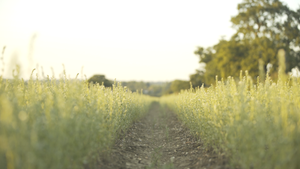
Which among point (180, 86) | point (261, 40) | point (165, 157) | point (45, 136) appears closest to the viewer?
point (45, 136)

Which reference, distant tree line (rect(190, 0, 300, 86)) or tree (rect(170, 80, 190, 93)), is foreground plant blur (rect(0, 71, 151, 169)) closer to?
distant tree line (rect(190, 0, 300, 86))

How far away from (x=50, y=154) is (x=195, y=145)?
501 centimetres

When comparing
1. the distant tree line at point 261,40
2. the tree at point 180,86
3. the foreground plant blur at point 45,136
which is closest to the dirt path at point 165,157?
the foreground plant blur at point 45,136

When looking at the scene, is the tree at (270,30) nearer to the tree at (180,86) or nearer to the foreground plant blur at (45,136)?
the foreground plant blur at (45,136)

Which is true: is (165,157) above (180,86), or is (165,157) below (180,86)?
below

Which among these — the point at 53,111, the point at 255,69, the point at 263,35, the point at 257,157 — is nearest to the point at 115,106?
the point at 53,111

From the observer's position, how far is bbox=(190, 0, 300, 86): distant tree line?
2744 centimetres

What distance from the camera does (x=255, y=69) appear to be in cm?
2869

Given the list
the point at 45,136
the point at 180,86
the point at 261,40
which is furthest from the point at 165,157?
the point at 180,86

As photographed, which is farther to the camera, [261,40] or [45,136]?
[261,40]

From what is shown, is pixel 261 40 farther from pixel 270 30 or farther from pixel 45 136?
pixel 45 136

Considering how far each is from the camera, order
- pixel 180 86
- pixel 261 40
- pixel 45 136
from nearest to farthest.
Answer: pixel 45 136
pixel 261 40
pixel 180 86

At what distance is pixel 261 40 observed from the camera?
92.9 ft

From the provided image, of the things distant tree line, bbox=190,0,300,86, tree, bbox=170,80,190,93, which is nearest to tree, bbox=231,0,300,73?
distant tree line, bbox=190,0,300,86
